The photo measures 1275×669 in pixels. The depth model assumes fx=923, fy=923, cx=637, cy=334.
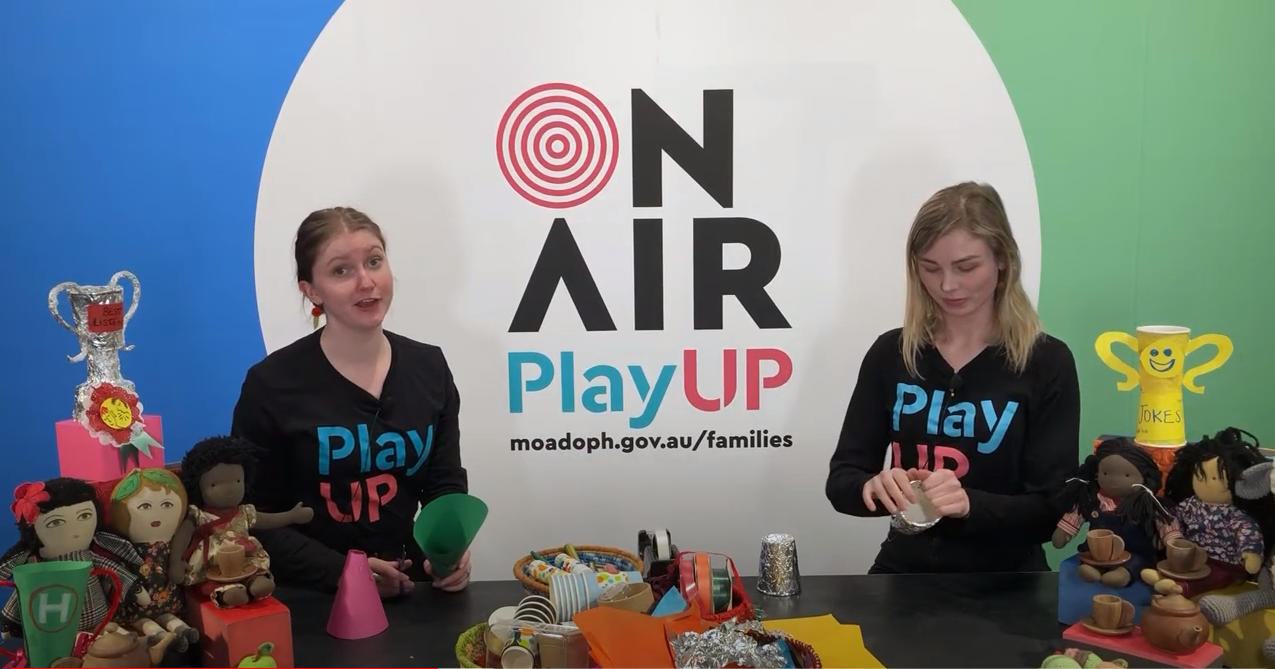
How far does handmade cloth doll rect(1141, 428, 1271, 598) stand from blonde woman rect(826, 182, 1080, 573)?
39cm

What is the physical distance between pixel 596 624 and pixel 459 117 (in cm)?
135

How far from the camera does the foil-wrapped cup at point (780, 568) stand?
1.69 metres

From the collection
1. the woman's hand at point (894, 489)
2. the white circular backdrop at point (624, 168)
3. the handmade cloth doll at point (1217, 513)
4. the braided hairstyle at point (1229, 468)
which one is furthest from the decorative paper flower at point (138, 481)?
the braided hairstyle at point (1229, 468)

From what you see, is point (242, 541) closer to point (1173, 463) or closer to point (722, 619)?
point (722, 619)

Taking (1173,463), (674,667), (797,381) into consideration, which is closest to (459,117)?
(797,381)

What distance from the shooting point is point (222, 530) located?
5.00 feet

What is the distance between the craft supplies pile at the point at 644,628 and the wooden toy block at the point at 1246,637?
56 centimetres

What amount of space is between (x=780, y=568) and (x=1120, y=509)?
582 mm

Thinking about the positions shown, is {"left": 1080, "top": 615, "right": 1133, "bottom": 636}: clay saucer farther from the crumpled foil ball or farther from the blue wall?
the blue wall

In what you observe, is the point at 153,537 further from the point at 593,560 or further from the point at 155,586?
the point at 593,560

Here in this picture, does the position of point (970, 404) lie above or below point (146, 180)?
below

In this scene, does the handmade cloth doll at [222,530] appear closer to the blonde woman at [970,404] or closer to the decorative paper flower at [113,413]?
the decorative paper flower at [113,413]

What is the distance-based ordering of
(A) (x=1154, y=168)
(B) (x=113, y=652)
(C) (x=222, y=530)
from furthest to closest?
(A) (x=1154, y=168), (C) (x=222, y=530), (B) (x=113, y=652)

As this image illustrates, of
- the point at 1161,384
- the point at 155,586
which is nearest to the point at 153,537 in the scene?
the point at 155,586
